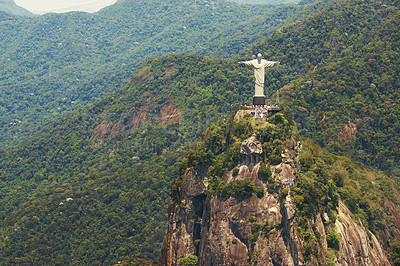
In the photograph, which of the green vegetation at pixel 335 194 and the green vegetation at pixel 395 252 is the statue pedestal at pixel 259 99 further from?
the green vegetation at pixel 395 252

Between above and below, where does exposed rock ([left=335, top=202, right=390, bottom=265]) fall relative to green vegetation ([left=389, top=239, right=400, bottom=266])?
above

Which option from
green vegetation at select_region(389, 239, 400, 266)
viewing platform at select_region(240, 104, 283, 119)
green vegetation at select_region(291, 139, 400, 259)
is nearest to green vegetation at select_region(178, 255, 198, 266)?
green vegetation at select_region(291, 139, 400, 259)

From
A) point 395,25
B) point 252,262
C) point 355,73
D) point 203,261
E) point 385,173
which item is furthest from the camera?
point 395,25

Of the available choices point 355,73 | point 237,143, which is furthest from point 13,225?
point 355,73

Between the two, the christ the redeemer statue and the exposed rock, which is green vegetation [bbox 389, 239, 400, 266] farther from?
the christ the redeemer statue

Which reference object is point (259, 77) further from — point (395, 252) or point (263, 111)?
point (395, 252)

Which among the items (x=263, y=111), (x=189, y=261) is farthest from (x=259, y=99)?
(x=189, y=261)

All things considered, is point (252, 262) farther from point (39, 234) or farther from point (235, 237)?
point (39, 234)

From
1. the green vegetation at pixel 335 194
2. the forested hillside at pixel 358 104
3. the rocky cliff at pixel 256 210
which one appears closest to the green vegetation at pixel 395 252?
the green vegetation at pixel 335 194

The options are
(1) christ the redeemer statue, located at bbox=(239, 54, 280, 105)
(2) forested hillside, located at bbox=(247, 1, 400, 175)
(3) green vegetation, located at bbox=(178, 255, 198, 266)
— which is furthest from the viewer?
(2) forested hillside, located at bbox=(247, 1, 400, 175)
